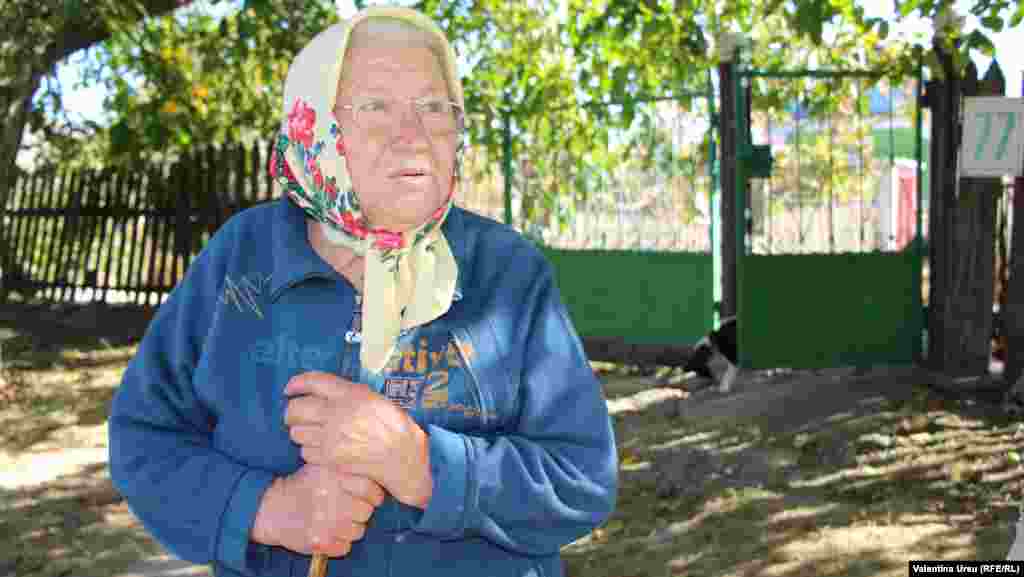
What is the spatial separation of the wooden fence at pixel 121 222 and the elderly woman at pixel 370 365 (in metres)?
10.4

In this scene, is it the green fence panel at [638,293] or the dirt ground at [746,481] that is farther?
the green fence panel at [638,293]

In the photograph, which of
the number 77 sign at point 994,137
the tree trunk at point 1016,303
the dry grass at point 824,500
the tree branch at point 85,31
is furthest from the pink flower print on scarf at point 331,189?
the tree branch at point 85,31

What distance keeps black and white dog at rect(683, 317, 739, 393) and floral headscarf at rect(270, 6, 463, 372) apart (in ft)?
21.8

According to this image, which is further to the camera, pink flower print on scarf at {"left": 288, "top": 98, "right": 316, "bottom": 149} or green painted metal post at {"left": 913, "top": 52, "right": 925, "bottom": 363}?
green painted metal post at {"left": 913, "top": 52, "right": 925, "bottom": 363}

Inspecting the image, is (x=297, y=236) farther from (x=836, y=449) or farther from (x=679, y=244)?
(x=679, y=244)

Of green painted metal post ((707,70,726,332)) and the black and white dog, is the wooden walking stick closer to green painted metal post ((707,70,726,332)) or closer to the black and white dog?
the black and white dog

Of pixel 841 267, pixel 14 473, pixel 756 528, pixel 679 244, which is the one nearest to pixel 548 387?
pixel 756 528

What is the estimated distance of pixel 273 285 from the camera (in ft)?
5.04

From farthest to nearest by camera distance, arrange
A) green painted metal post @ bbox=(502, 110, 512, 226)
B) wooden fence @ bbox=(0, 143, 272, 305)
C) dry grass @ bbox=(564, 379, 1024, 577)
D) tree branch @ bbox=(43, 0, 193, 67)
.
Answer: wooden fence @ bbox=(0, 143, 272, 305) → green painted metal post @ bbox=(502, 110, 512, 226) → tree branch @ bbox=(43, 0, 193, 67) → dry grass @ bbox=(564, 379, 1024, 577)

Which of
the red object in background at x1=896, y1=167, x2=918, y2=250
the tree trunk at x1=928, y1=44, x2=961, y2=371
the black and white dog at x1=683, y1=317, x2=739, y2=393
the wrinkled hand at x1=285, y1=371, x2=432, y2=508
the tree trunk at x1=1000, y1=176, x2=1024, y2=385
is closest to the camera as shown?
the wrinkled hand at x1=285, y1=371, x2=432, y2=508

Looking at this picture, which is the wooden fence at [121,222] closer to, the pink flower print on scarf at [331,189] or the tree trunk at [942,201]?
the tree trunk at [942,201]

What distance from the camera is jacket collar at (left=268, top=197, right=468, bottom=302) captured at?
1535 mm

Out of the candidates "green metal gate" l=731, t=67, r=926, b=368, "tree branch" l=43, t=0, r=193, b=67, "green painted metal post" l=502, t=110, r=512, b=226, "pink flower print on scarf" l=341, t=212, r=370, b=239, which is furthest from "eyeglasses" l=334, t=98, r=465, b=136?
"green painted metal post" l=502, t=110, r=512, b=226

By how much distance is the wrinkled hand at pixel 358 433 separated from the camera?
54.7 inches
